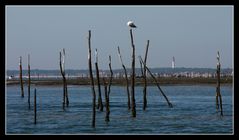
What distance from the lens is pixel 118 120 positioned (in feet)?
98.1

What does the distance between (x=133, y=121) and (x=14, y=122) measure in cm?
608

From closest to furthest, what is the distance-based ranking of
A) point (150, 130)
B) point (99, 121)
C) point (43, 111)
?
point (150, 130), point (99, 121), point (43, 111)
